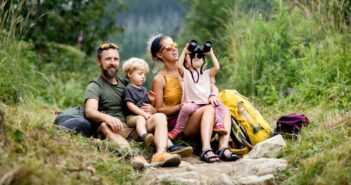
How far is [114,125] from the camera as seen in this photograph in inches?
239

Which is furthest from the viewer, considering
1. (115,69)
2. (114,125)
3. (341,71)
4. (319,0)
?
(319,0)

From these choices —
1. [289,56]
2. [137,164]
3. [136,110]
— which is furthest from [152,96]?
[289,56]

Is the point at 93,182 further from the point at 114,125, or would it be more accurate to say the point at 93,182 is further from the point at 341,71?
the point at 341,71

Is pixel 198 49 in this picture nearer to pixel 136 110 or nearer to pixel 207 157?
pixel 136 110

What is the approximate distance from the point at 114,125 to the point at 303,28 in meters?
4.36

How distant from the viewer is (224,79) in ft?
36.8

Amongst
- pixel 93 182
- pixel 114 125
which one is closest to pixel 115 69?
pixel 114 125

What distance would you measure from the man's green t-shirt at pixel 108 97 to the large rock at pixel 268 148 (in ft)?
4.28

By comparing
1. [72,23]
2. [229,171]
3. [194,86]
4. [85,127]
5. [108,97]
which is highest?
[72,23]

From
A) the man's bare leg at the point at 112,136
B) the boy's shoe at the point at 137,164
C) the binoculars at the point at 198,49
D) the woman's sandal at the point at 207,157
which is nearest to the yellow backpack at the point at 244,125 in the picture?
the woman's sandal at the point at 207,157

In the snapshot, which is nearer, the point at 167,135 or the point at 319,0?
the point at 167,135

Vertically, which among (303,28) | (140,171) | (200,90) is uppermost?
(303,28)

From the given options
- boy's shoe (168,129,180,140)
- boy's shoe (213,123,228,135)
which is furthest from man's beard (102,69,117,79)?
boy's shoe (213,123,228,135)

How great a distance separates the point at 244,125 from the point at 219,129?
1.01 feet
